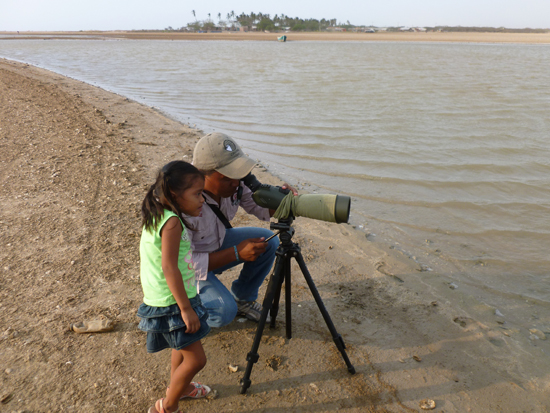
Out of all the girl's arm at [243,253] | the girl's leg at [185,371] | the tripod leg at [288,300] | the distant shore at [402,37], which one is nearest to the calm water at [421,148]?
the tripod leg at [288,300]

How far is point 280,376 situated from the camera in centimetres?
239

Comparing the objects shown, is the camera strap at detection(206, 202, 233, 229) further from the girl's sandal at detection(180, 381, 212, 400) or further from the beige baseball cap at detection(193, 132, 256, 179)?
the girl's sandal at detection(180, 381, 212, 400)

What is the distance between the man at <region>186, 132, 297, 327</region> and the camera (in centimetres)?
219

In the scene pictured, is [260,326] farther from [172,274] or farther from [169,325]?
[172,274]

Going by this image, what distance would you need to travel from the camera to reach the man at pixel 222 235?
219 cm

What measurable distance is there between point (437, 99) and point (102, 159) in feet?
27.2

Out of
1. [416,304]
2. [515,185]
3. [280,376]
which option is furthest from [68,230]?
[515,185]

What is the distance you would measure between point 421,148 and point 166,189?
5927 millimetres

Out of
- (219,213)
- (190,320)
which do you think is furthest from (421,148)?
(190,320)

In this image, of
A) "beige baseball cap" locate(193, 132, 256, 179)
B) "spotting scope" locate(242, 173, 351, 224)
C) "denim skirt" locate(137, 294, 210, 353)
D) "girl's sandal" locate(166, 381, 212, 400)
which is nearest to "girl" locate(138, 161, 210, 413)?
"denim skirt" locate(137, 294, 210, 353)

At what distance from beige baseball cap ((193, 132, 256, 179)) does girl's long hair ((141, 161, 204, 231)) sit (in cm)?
32

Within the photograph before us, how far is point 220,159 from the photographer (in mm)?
2178

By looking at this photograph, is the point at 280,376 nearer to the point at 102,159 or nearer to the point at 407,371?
the point at 407,371

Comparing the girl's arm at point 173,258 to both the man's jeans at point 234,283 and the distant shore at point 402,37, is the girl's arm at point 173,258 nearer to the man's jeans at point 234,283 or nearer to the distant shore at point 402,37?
the man's jeans at point 234,283
